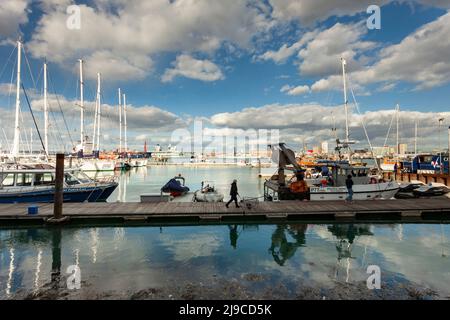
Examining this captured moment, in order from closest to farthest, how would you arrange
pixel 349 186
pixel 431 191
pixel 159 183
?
pixel 349 186 → pixel 431 191 → pixel 159 183

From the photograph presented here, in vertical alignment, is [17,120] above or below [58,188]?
above

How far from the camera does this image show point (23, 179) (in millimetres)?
24500

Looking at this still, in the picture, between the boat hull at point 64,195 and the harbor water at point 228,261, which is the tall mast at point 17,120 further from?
the harbor water at point 228,261

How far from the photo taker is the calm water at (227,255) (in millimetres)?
9867

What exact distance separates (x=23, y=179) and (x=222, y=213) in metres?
19.5

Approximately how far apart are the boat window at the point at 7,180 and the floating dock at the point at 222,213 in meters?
4.90

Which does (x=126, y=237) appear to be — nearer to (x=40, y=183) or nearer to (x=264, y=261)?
(x=264, y=261)

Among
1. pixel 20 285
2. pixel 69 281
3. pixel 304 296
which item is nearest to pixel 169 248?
pixel 69 281

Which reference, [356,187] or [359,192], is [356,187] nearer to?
[356,187]

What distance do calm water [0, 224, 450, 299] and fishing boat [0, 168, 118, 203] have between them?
707 centimetres

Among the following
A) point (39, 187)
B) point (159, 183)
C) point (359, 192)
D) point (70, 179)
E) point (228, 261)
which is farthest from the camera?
point (159, 183)

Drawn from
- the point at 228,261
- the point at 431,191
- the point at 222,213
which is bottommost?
the point at 228,261

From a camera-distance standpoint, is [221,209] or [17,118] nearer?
[221,209]

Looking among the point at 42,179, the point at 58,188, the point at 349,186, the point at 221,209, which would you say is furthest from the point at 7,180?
the point at 349,186
